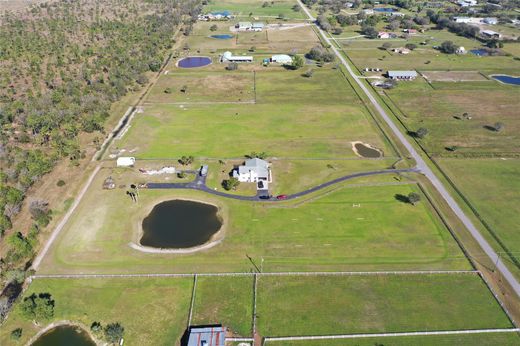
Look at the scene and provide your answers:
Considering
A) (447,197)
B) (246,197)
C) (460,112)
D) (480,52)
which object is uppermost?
(480,52)

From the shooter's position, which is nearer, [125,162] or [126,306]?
[126,306]

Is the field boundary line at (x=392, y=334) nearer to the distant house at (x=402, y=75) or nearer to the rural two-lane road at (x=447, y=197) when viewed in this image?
the rural two-lane road at (x=447, y=197)

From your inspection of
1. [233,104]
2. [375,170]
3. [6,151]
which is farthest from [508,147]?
[6,151]

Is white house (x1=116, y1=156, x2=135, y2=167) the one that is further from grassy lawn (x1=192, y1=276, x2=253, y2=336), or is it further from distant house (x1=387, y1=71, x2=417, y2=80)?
distant house (x1=387, y1=71, x2=417, y2=80)

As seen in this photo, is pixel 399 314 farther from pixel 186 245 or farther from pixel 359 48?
pixel 359 48

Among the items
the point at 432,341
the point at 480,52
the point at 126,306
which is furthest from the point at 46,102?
the point at 480,52

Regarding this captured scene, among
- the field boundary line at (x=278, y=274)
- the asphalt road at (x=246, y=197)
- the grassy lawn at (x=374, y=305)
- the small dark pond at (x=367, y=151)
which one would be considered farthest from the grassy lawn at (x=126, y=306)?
the small dark pond at (x=367, y=151)

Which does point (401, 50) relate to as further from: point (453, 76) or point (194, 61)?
point (194, 61)
